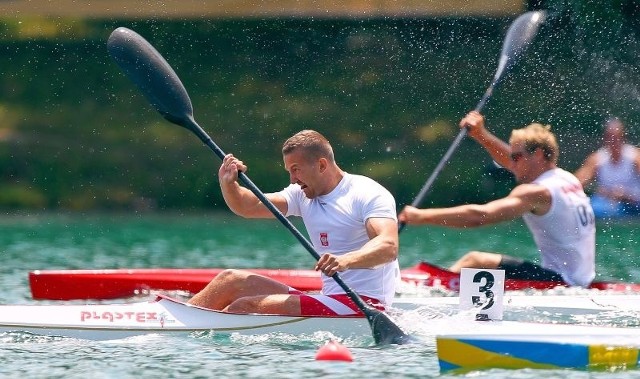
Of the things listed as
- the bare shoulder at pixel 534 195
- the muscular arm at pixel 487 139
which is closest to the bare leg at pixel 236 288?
the bare shoulder at pixel 534 195

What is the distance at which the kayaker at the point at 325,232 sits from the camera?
8.44 meters

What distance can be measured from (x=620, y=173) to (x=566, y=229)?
429cm

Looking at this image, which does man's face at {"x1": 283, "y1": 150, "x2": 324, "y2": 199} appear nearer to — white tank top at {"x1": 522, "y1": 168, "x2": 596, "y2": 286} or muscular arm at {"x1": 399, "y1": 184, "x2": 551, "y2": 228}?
muscular arm at {"x1": 399, "y1": 184, "x2": 551, "y2": 228}

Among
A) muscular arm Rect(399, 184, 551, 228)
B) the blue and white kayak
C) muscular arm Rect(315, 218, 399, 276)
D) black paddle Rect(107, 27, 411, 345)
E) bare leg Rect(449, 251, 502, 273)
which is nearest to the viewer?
the blue and white kayak

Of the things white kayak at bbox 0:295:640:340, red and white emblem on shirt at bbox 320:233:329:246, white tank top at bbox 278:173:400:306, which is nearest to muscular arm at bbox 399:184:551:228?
white tank top at bbox 278:173:400:306

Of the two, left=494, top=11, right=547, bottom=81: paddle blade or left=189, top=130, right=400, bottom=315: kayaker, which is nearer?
left=189, top=130, right=400, bottom=315: kayaker

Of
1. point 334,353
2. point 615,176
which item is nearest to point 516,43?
point 615,176

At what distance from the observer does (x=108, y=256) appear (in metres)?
16.2

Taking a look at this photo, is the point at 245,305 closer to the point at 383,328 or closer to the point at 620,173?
the point at 383,328

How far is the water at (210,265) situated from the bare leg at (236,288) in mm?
271

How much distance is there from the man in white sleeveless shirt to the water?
0.65 metres

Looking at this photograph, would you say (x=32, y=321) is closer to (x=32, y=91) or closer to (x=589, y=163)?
(x=589, y=163)

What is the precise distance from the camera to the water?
7.62 m

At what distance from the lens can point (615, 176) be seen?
14266mm
